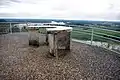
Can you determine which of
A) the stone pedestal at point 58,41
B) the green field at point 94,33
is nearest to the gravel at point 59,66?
the stone pedestal at point 58,41

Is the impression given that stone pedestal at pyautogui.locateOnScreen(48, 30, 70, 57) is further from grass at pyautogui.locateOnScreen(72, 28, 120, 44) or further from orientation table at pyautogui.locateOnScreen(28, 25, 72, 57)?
grass at pyautogui.locateOnScreen(72, 28, 120, 44)

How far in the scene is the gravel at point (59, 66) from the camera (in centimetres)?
285

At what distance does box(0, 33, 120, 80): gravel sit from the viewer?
2.85m

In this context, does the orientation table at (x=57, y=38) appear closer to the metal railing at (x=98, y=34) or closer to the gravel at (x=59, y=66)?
the gravel at (x=59, y=66)

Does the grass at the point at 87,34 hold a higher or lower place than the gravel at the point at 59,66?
Answer: higher

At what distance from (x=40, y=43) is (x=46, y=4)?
4.30 meters

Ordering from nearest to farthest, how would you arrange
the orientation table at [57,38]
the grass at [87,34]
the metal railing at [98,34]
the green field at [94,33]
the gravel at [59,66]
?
the gravel at [59,66], the orientation table at [57,38], the metal railing at [98,34], the green field at [94,33], the grass at [87,34]

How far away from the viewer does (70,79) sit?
107 inches

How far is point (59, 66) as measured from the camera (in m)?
3.36

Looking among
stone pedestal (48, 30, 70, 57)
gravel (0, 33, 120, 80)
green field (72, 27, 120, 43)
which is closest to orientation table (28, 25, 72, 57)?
stone pedestal (48, 30, 70, 57)

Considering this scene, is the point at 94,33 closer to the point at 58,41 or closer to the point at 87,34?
the point at 87,34

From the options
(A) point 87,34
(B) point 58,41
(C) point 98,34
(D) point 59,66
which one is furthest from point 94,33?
(D) point 59,66

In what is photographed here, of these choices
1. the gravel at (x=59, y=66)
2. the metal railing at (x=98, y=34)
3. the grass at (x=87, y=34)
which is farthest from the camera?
the grass at (x=87, y=34)

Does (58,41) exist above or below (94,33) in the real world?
below
